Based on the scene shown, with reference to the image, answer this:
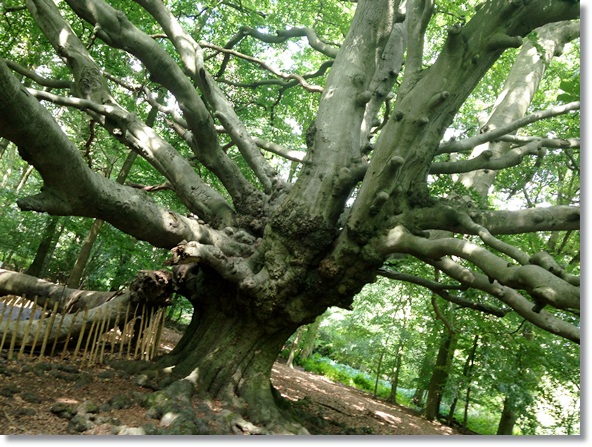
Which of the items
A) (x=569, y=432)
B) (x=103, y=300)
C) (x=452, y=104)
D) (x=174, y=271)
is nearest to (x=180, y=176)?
(x=174, y=271)

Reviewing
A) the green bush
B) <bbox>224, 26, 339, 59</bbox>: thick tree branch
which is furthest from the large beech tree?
the green bush

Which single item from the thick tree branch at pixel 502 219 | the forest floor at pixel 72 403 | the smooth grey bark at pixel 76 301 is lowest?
the forest floor at pixel 72 403

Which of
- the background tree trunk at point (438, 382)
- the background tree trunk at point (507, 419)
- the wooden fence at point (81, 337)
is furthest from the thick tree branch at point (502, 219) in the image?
the background tree trunk at point (438, 382)

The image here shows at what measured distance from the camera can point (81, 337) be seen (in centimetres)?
342

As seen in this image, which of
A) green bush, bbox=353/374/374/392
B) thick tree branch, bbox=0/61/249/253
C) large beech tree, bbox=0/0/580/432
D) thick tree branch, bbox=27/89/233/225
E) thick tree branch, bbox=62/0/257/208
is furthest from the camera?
green bush, bbox=353/374/374/392

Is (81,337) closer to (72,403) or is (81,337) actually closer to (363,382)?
(72,403)

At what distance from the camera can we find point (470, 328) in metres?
5.78

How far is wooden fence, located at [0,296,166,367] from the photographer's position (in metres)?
3.35

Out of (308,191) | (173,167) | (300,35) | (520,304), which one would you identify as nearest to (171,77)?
(173,167)

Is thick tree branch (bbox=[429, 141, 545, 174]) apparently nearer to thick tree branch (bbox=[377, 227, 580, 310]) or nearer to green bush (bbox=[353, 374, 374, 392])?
thick tree branch (bbox=[377, 227, 580, 310])

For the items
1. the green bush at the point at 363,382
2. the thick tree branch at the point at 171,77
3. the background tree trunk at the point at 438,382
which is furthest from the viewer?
the green bush at the point at 363,382

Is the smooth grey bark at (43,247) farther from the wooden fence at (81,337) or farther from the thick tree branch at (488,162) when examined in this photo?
the thick tree branch at (488,162)

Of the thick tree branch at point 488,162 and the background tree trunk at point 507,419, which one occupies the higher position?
the thick tree branch at point 488,162

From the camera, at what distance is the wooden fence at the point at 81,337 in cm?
335
